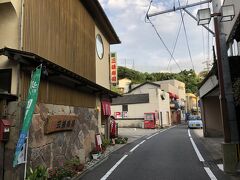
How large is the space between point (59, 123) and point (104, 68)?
9.58 m

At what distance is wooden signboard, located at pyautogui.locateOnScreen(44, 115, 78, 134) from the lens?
9234 mm

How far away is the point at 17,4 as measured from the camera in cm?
854

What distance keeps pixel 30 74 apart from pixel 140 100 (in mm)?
35804

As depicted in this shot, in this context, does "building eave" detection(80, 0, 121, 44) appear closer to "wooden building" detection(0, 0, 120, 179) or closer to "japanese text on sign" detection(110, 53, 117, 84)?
"wooden building" detection(0, 0, 120, 179)

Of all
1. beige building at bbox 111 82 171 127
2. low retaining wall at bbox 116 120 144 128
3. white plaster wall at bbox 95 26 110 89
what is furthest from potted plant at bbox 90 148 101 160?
beige building at bbox 111 82 171 127

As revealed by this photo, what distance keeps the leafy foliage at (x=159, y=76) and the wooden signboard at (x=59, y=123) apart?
6333cm

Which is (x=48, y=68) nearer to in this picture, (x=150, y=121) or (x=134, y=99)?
(x=150, y=121)

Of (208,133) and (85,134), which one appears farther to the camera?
(208,133)

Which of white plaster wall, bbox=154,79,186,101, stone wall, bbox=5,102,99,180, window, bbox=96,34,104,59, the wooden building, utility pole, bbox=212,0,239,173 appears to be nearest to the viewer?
stone wall, bbox=5,102,99,180

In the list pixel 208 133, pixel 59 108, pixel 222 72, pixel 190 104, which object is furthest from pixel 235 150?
pixel 190 104

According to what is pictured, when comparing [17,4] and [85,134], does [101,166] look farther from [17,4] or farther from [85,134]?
[17,4]

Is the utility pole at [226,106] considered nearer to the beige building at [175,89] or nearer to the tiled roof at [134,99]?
the tiled roof at [134,99]

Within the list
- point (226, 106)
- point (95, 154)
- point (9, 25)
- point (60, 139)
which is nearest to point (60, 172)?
point (60, 139)

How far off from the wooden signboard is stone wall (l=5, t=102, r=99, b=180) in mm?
156
